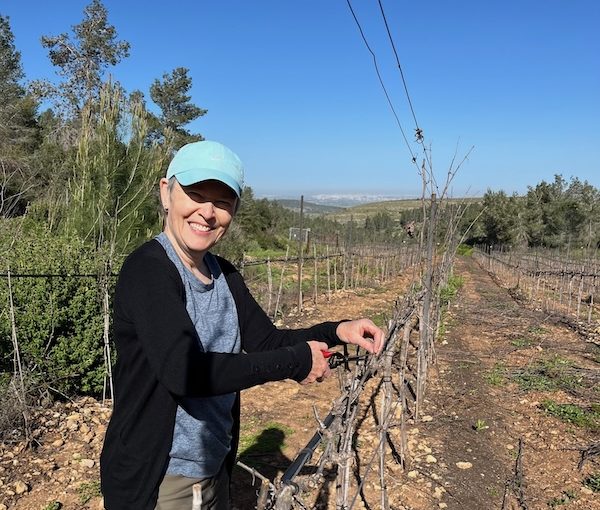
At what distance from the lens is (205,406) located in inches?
50.4

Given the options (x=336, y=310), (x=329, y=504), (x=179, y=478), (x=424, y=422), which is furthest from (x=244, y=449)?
(x=336, y=310)

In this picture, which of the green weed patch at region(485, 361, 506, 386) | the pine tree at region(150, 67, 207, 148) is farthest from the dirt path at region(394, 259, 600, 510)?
the pine tree at region(150, 67, 207, 148)

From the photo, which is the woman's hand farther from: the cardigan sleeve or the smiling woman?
the smiling woman

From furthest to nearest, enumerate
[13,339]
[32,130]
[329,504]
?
[32,130] → [13,339] → [329,504]

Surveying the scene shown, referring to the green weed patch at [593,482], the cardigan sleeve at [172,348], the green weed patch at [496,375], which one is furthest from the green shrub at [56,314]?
the green weed patch at [496,375]

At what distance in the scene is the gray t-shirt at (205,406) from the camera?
125cm

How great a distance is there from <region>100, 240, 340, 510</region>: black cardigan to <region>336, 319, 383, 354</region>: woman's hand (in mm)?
386

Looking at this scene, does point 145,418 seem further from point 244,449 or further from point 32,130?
point 32,130

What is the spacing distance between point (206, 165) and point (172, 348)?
1.50 feet

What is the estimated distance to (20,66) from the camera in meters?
21.7

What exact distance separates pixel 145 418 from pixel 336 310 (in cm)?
1054

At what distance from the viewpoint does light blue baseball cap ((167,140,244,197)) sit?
118 centimetres

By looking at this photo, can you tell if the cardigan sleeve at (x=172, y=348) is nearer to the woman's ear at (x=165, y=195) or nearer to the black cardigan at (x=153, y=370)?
the black cardigan at (x=153, y=370)

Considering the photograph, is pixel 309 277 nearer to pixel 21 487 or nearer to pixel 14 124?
A: pixel 14 124
